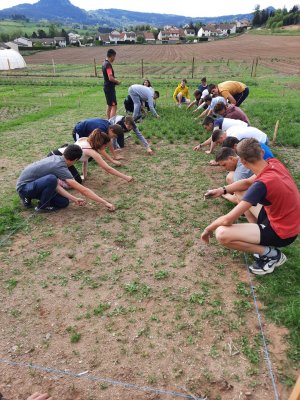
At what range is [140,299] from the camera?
3217mm

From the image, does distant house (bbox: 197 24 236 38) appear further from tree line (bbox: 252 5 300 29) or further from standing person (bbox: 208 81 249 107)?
standing person (bbox: 208 81 249 107)

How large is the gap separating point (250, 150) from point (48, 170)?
2911 millimetres

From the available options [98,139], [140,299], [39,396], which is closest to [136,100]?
[98,139]

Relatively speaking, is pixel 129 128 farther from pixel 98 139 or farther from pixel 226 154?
pixel 226 154

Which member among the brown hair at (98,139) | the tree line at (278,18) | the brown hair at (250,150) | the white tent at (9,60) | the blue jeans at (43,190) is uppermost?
the tree line at (278,18)

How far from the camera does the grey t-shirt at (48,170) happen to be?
4562 mm

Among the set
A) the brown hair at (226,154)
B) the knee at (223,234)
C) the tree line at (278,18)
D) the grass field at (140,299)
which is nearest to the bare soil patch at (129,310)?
the grass field at (140,299)

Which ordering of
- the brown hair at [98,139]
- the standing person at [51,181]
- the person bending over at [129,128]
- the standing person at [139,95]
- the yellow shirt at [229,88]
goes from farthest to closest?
1. the standing person at [139,95]
2. the yellow shirt at [229,88]
3. the person bending over at [129,128]
4. the brown hair at [98,139]
5. the standing person at [51,181]

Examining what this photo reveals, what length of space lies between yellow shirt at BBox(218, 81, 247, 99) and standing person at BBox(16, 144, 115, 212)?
199 inches

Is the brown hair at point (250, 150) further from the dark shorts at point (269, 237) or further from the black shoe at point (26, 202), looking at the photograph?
the black shoe at point (26, 202)

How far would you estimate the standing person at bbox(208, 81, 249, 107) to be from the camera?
26.7 ft

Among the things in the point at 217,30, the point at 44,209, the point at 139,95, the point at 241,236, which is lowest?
the point at 217,30

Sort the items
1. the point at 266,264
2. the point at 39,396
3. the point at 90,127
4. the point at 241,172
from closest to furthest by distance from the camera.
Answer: the point at 39,396 → the point at 266,264 → the point at 241,172 → the point at 90,127

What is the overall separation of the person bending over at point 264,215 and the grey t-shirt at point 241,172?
67 centimetres
